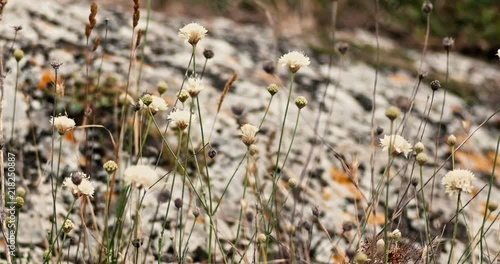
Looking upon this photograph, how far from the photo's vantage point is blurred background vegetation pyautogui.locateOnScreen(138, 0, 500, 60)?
6086mm

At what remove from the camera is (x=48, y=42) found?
370cm

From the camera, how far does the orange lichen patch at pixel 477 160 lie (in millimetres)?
3648

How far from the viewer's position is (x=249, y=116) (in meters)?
3.55

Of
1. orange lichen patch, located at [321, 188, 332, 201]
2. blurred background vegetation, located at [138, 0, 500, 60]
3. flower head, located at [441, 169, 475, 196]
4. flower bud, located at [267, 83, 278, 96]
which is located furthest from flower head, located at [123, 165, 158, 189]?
blurred background vegetation, located at [138, 0, 500, 60]

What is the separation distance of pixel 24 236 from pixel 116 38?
1.65m

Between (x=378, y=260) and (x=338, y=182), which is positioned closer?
(x=378, y=260)

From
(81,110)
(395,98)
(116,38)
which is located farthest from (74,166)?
(395,98)

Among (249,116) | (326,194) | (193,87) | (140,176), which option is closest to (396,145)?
(193,87)

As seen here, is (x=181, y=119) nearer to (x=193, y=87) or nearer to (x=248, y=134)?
(x=193, y=87)

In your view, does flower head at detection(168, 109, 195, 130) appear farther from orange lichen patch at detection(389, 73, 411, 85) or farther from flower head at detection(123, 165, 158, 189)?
orange lichen patch at detection(389, 73, 411, 85)

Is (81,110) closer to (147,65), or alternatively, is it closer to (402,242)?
(147,65)

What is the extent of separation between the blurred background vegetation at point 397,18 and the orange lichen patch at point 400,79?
1209 mm

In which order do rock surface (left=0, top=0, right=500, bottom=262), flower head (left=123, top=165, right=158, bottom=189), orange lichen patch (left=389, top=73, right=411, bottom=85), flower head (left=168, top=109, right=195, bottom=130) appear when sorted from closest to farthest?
flower head (left=123, top=165, right=158, bottom=189) → flower head (left=168, top=109, right=195, bottom=130) → rock surface (left=0, top=0, right=500, bottom=262) → orange lichen patch (left=389, top=73, right=411, bottom=85)

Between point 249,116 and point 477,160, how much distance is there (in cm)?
128
